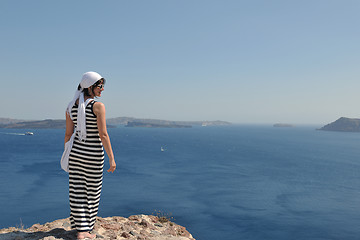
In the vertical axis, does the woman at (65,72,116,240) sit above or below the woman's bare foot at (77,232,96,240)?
above

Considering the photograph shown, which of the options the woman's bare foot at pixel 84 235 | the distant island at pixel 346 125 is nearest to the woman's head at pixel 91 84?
the woman's bare foot at pixel 84 235

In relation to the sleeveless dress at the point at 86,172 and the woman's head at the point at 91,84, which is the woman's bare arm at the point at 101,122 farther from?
the woman's head at the point at 91,84

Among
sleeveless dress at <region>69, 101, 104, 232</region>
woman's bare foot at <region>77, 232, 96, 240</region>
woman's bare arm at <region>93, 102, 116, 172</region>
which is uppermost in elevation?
woman's bare arm at <region>93, 102, 116, 172</region>

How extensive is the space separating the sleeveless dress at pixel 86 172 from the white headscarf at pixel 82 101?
5 cm

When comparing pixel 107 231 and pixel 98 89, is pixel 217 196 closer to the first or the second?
pixel 107 231

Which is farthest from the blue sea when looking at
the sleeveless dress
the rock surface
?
the sleeveless dress

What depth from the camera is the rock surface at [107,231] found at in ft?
12.8

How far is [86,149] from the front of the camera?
3.52 metres

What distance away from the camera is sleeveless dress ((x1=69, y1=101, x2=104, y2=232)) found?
11.5 ft

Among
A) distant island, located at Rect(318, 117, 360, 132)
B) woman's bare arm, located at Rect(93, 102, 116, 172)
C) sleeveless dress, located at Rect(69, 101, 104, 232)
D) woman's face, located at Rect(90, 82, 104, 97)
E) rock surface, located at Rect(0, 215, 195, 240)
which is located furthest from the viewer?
distant island, located at Rect(318, 117, 360, 132)

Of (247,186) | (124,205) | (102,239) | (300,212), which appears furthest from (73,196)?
(247,186)

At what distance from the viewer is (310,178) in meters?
40.8

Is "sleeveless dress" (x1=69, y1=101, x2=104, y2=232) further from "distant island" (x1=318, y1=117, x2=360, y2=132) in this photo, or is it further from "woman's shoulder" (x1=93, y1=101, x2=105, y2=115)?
"distant island" (x1=318, y1=117, x2=360, y2=132)

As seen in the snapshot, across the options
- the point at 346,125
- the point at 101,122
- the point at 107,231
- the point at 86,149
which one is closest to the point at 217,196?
the point at 107,231
